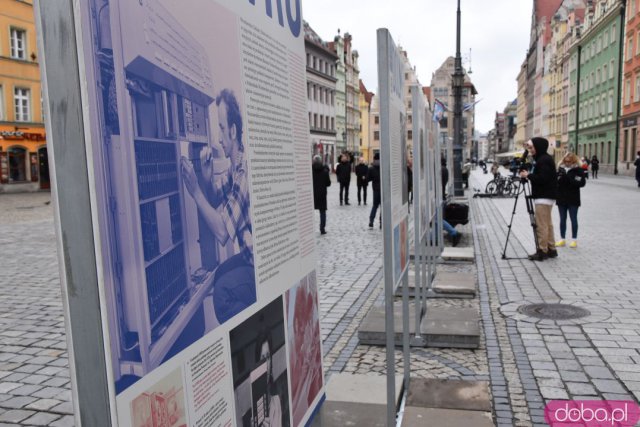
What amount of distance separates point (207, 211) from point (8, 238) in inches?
538

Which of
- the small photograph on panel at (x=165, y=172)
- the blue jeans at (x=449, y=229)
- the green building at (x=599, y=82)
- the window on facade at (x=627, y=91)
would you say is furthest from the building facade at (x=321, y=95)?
the small photograph on panel at (x=165, y=172)

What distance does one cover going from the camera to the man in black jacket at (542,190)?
9.18m

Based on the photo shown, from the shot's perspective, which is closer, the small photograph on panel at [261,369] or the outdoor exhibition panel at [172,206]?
the outdoor exhibition panel at [172,206]

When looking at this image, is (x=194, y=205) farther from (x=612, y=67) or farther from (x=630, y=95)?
(x=612, y=67)

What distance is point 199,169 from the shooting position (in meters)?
1.36

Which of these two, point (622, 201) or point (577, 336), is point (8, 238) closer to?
point (577, 336)

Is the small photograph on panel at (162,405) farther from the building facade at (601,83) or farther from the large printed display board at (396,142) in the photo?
the building facade at (601,83)

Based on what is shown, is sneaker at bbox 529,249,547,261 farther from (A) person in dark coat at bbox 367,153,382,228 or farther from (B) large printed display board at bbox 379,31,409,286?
(B) large printed display board at bbox 379,31,409,286

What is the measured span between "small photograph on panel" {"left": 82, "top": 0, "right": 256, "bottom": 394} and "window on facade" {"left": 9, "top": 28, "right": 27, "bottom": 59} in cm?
3580

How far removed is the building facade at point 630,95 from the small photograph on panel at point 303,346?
1791 inches

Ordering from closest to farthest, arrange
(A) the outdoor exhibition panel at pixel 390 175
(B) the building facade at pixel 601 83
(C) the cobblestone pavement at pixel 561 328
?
(A) the outdoor exhibition panel at pixel 390 175
(C) the cobblestone pavement at pixel 561 328
(B) the building facade at pixel 601 83

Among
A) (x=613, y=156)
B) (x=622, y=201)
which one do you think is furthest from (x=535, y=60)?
(x=622, y=201)

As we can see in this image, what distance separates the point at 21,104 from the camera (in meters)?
33.0

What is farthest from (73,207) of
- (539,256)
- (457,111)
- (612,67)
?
(612,67)
